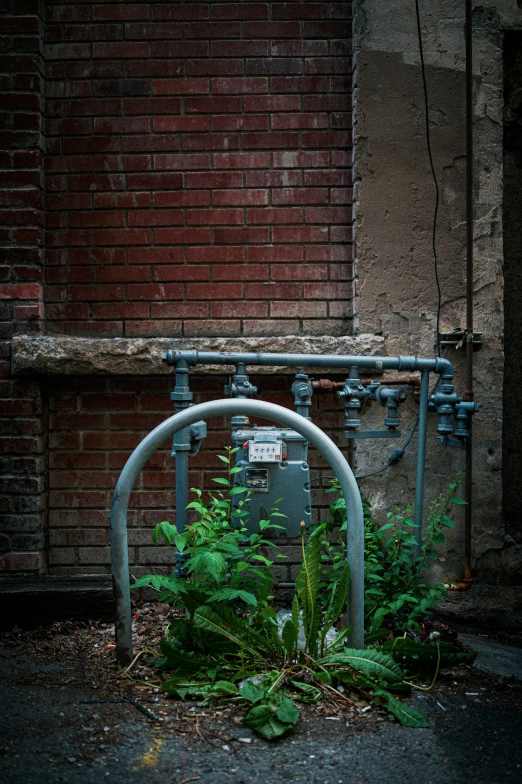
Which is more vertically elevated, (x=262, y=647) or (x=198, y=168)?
(x=198, y=168)

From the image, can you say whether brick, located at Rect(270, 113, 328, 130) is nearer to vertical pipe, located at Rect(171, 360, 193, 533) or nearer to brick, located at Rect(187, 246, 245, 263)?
brick, located at Rect(187, 246, 245, 263)

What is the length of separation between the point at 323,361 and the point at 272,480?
0.64 metres

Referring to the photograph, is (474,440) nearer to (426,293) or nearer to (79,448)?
(426,293)

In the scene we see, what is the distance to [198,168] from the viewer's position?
11.7 feet

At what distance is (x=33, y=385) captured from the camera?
3475mm

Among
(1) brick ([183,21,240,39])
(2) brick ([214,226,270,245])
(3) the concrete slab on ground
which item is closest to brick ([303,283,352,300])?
(2) brick ([214,226,270,245])

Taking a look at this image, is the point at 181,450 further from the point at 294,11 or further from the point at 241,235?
the point at 294,11

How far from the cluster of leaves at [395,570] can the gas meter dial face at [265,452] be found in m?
0.40

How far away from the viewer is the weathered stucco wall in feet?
11.4

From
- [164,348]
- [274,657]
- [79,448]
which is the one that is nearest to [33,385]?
[79,448]

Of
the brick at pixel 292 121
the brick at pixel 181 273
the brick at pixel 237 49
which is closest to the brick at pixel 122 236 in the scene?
the brick at pixel 181 273

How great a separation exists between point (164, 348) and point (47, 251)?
2.80 ft

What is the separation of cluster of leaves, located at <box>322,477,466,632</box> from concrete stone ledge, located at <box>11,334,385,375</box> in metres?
0.72

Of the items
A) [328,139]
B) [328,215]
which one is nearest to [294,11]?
[328,139]
